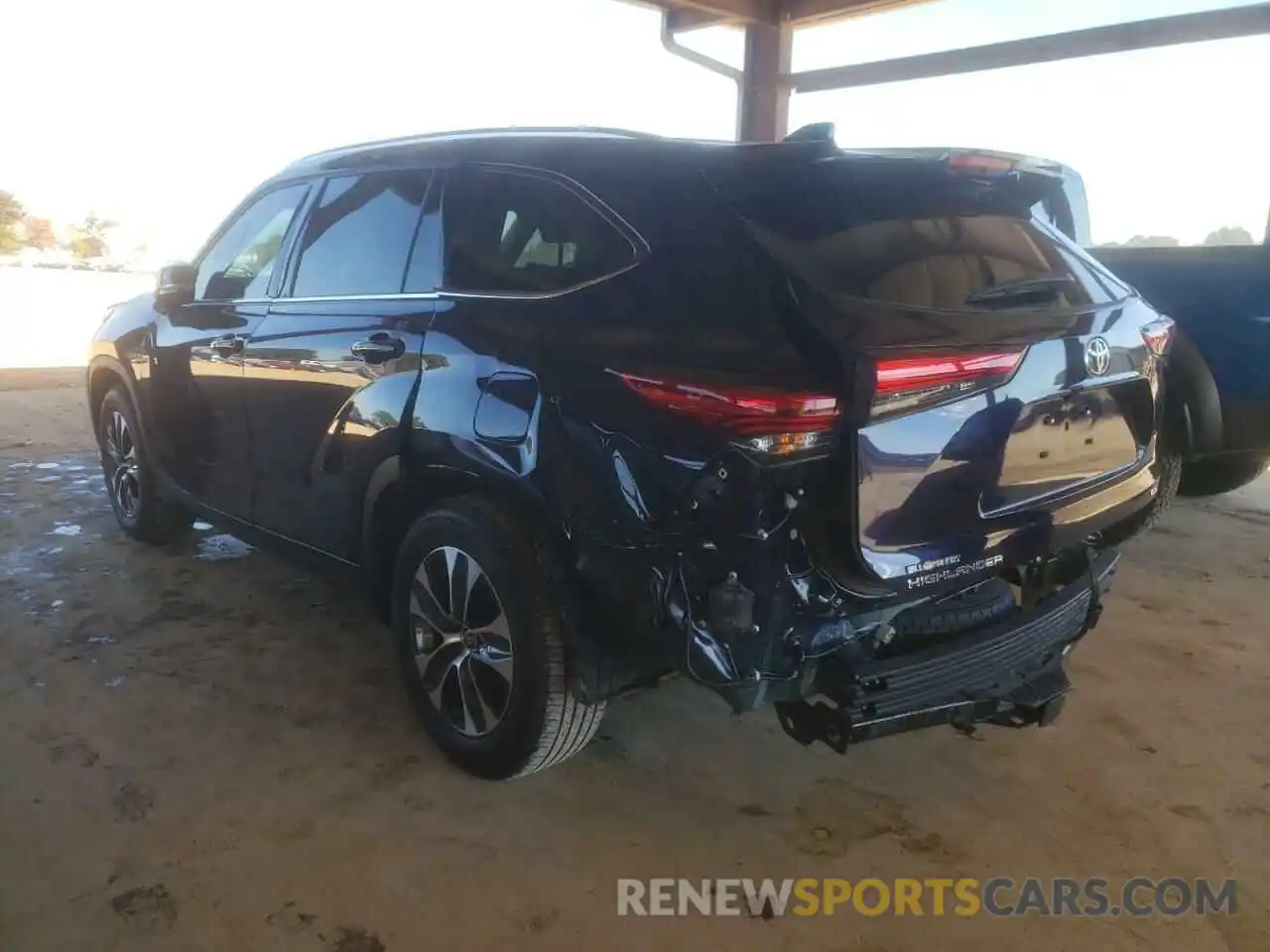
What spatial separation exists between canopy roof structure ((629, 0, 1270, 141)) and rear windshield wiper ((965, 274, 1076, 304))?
5779mm

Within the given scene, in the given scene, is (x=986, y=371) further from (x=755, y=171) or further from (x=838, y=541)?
(x=755, y=171)

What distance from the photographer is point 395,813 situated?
7.39ft

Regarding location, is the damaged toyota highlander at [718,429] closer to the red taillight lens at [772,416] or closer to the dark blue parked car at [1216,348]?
the red taillight lens at [772,416]

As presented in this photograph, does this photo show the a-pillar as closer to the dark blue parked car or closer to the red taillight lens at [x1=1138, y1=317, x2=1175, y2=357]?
the dark blue parked car

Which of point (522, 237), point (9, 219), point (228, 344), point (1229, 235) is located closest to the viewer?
point (522, 237)

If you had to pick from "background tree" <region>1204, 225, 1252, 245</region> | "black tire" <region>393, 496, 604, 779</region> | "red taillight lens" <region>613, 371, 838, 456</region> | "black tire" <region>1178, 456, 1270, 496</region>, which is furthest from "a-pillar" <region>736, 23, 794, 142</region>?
"red taillight lens" <region>613, 371, 838, 456</region>

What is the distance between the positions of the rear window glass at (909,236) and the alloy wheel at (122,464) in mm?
3254

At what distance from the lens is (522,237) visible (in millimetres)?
2262

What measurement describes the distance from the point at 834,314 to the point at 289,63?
11282mm

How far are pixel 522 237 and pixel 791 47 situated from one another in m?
7.73

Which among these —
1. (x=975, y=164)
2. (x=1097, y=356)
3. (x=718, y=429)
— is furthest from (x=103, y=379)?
Result: (x=1097, y=356)

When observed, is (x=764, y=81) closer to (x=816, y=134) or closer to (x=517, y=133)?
(x=517, y=133)

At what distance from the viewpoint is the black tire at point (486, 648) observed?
2105 mm

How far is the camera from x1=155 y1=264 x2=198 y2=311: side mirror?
11.8ft
